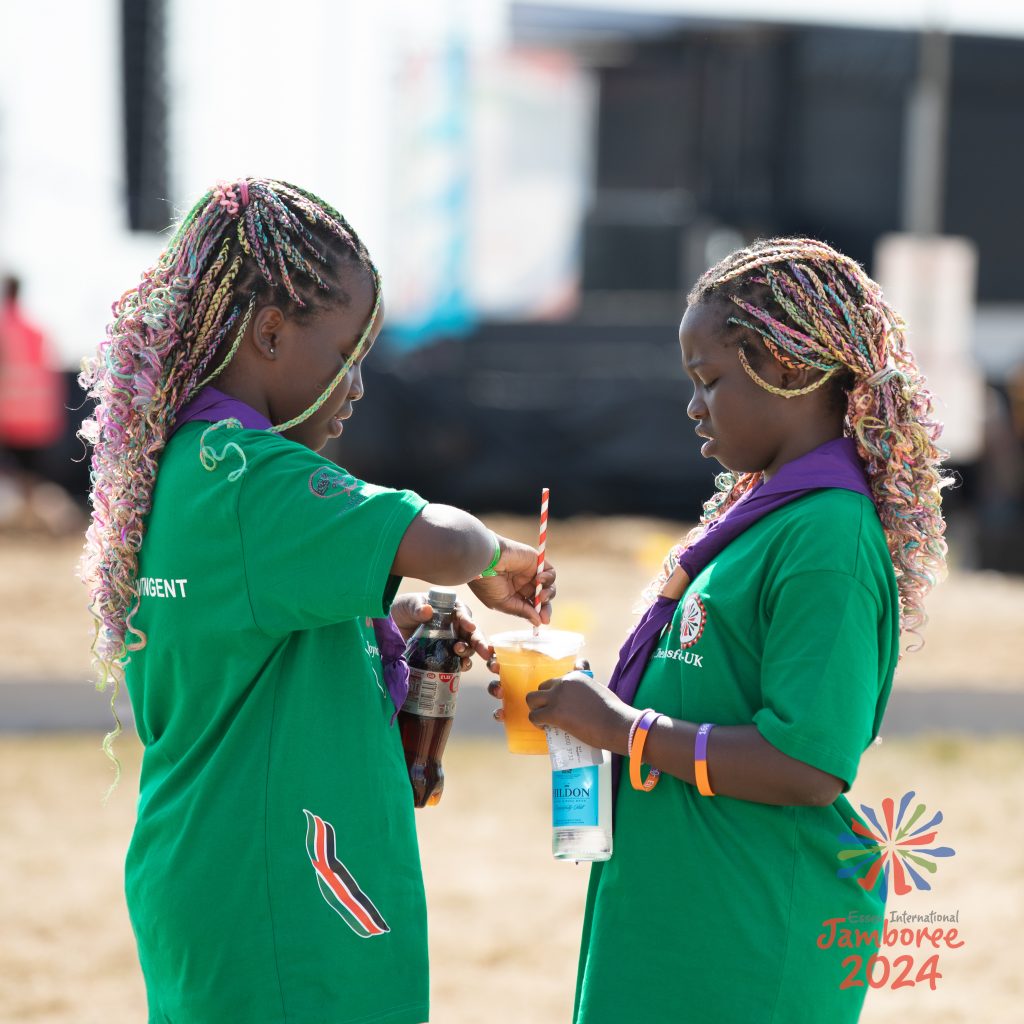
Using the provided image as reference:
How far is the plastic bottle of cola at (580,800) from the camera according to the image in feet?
7.27

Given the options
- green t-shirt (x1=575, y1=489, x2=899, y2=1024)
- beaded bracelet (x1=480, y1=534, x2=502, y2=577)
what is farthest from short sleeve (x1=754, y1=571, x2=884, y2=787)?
beaded bracelet (x1=480, y1=534, x2=502, y2=577)

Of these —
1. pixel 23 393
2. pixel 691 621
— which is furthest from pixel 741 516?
pixel 23 393

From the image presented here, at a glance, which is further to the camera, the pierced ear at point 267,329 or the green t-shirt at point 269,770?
the pierced ear at point 267,329

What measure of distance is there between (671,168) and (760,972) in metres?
17.5

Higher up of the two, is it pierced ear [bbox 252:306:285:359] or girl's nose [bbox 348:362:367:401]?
pierced ear [bbox 252:306:285:359]

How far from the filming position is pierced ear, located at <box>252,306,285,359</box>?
2102mm

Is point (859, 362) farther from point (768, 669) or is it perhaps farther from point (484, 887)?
point (484, 887)

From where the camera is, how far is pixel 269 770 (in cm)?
204

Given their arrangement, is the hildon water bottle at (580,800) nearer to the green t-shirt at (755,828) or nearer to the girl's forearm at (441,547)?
the green t-shirt at (755,828)

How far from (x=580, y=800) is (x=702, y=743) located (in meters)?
0.26

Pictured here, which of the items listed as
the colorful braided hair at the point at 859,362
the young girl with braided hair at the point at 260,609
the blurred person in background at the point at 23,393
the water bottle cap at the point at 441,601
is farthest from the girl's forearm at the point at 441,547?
the blurred person in background at the point at 23,393

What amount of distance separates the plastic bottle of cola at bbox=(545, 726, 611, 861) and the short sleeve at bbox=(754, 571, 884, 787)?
0.32 metres

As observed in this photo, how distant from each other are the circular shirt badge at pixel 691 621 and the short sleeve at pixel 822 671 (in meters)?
0.15

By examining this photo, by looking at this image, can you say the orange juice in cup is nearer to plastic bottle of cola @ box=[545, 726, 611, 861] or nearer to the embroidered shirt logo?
plastic bottle of cola @ box=[545, 726, 611, 861]
